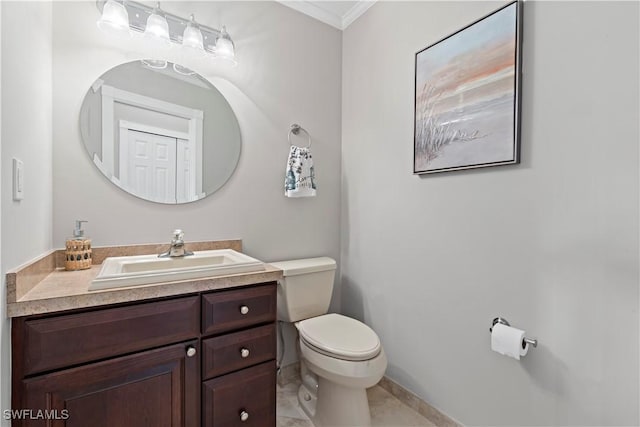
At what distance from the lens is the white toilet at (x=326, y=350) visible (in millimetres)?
1376

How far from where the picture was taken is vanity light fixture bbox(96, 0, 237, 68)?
1352 millimetres

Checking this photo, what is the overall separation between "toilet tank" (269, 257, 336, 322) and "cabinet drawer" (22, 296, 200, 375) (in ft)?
2.11

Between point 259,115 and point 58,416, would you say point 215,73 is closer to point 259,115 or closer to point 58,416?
point 259,115

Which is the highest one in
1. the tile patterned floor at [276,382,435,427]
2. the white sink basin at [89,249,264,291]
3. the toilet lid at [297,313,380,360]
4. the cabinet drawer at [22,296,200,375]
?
the white sink basin at [89,249,264,291]

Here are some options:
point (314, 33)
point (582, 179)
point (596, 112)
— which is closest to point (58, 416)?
point (582, 179)

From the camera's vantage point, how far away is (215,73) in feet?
5.49

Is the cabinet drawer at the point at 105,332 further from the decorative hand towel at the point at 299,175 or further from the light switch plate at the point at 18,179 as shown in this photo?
the decorative hand towel at the point at 299,175

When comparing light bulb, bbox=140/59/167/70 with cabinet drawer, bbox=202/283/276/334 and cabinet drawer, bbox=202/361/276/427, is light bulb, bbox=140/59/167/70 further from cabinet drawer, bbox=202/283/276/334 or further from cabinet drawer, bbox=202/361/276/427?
cabinet drawer, bbox=202/361/276/427

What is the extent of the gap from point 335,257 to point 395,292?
0.53 meters

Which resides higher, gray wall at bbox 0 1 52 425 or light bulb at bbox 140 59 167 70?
light bulb at bbox 140 59 167 70

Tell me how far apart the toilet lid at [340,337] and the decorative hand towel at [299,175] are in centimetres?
76
